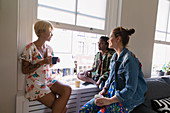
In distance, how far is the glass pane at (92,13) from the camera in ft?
5.79

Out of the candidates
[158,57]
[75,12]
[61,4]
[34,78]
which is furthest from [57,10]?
[158,57]

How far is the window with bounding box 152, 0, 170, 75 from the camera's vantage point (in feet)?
8.79

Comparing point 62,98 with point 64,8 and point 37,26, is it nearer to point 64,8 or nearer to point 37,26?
point 37,26

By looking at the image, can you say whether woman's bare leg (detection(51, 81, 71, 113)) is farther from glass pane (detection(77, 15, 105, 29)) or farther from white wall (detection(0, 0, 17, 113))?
glass pane (detection(77, 15, 105, 29))

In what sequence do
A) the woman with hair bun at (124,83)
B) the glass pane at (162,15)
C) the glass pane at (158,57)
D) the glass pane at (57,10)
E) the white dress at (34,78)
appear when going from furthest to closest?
the glass pane at (158,57), the glass pane at (162,15), the glass pane at (57,10), the white dress at (34,78), the woman with hair bun at (124,83)

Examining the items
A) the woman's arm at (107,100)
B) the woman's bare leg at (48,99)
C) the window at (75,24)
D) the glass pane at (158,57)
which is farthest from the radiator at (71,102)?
the glass pane at (158,57)

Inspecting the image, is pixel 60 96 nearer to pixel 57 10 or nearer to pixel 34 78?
pixel 34 78

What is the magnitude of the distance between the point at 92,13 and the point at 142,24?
3.63 ft

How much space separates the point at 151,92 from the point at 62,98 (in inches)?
55.6

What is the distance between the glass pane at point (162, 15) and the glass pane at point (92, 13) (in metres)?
1.60

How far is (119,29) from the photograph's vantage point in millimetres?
1119

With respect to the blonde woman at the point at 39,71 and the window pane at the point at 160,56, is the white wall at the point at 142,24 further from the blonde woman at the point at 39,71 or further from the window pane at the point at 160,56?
the blonde woman at the point at 39,71

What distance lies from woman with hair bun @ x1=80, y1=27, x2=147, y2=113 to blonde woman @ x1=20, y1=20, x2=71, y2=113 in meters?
0.50

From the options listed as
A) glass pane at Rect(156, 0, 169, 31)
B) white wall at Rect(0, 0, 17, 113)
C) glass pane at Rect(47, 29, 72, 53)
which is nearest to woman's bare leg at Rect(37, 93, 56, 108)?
white wall at Rect(0, 0, 17, 113)
